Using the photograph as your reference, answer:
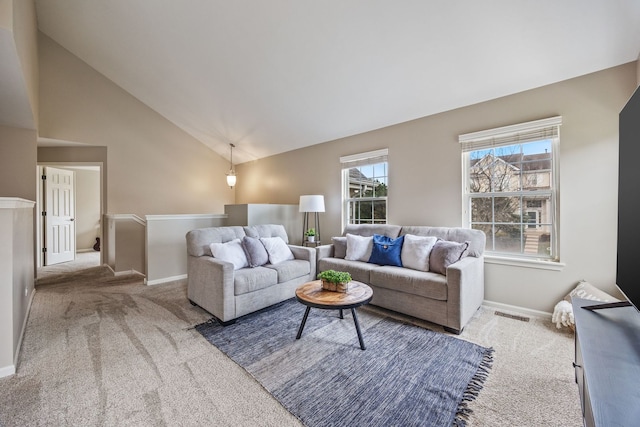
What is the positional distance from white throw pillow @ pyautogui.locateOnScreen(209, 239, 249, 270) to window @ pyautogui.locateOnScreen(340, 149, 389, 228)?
2039 millimetres

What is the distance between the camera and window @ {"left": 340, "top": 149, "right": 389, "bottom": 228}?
14.0 ft

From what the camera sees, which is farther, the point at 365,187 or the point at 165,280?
the point at 365,187

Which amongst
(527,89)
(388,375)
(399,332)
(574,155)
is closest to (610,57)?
(527,89)

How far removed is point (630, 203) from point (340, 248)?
2919 mm

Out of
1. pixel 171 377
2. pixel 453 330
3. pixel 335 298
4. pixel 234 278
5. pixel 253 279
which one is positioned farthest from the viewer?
pixel 253 279

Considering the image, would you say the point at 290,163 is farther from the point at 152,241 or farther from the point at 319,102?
the point at 152,241

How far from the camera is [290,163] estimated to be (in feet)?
18.2

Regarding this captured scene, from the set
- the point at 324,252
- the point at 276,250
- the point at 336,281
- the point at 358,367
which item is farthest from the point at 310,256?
the point at 358,367

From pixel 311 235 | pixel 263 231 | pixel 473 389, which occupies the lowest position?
pixel 473 389

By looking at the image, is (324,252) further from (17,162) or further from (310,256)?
(17,162)

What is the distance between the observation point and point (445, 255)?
2.88 meters

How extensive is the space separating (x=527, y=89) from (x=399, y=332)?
2.92m

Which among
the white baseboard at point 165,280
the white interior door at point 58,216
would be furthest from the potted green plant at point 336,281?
the white interior door at point 58,216

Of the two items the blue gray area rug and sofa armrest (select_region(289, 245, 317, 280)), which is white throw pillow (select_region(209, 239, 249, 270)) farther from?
sofa armrest (select_region(289, 245, 317, 280))
